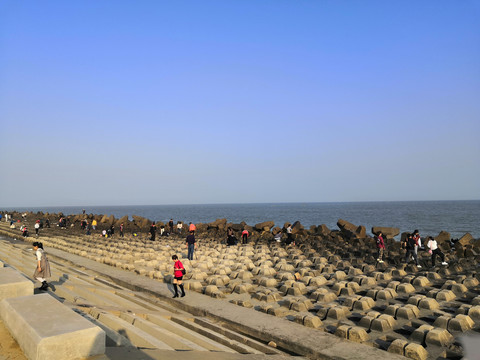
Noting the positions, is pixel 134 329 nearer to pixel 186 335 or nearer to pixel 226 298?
pixel 186 335

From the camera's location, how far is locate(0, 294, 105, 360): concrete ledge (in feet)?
13.4

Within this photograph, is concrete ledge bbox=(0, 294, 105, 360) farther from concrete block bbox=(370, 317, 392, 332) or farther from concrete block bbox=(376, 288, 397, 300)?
concrete block bbox=(376, 288, 397, 300)

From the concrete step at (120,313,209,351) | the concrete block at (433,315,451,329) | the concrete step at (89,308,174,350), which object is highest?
the concrete step at (89,308,174,350)

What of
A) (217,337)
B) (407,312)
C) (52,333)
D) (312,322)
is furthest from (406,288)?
(52,333)

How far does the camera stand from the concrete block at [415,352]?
6.45m

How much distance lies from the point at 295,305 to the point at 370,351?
3.01 meters

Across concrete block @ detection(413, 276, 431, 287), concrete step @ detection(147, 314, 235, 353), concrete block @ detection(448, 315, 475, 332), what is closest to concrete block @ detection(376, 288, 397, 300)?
concrete block @ detection(413, 276, 431, 287)

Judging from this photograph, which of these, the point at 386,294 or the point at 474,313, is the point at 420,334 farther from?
the point at 386,294

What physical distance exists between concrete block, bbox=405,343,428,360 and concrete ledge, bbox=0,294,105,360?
17.2 feet

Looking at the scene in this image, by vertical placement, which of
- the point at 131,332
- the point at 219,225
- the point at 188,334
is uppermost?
the point at 131,332

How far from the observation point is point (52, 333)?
13.9 ft

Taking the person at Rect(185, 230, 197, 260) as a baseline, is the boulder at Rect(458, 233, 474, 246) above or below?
below

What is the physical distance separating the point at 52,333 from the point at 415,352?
5893 millimetres

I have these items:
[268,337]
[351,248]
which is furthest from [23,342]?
[351,248]
